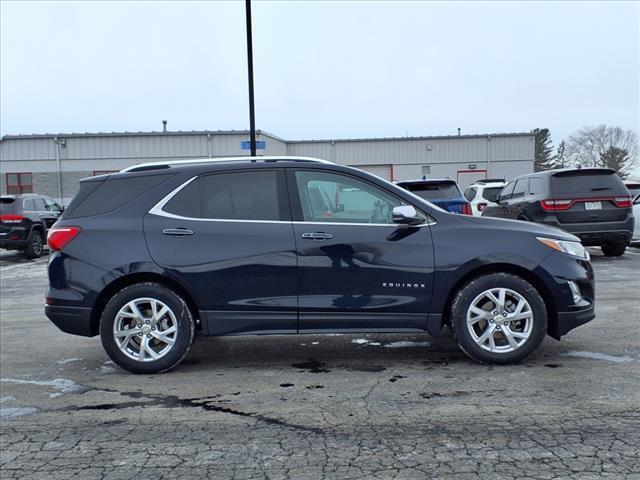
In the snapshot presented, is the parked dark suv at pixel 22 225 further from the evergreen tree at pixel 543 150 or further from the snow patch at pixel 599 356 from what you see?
the evergreen tree at pixel 543 150

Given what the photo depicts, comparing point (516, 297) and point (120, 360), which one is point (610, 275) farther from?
point (120, 360)

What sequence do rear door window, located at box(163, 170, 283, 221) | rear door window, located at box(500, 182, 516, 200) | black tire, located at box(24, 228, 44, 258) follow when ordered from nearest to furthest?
1. rear door window, located at box(163, 170, 283, 221)
2. rear door window, located at box(500, 182, 516, 200)
3. black tire, located at box(24, 228, 44, 258)

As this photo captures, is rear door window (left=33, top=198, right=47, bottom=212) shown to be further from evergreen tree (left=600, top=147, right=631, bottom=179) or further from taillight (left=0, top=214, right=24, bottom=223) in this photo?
evergreen tree (left=600, top=147, right=631, bottom=179)

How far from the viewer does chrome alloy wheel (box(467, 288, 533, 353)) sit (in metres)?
4.45

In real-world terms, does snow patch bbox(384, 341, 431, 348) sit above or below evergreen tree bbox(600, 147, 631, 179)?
below

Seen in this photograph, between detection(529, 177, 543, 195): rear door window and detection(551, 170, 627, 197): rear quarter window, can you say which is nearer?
detection(551, 170, 627, 197): rear quarter window

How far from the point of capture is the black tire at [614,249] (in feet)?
37.0

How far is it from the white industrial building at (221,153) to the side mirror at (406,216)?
964 inches

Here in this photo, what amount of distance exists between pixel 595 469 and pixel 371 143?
31108 mm

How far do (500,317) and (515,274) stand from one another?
39 centimetres

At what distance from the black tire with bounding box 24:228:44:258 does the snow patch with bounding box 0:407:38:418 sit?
39.3 feet

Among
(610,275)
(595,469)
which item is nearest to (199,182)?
(595,469)

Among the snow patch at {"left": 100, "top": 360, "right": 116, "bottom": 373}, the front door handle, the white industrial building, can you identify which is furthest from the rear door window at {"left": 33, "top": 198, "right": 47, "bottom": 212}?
the white industrial building

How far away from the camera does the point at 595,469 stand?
9.33 feet
